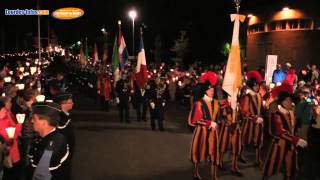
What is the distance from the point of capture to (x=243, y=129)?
9852 millimetres

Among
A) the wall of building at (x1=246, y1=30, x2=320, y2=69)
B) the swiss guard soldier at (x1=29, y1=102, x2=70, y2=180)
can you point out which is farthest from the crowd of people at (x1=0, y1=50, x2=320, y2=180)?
the wall of building at (x1=246, y1=30, x2=320, y2=69)

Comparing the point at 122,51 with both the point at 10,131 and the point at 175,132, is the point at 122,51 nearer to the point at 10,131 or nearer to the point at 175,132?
the point at 175,132

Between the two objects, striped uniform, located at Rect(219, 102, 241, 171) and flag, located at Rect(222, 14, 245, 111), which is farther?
flag, located at Rect(222, 14, 245, 111)

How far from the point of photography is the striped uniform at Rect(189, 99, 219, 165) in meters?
8.13

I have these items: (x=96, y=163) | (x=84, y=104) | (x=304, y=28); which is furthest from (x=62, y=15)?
(x=96, y=163)

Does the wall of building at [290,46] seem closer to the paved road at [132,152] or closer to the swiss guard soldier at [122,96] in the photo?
the paved road at [132,152]

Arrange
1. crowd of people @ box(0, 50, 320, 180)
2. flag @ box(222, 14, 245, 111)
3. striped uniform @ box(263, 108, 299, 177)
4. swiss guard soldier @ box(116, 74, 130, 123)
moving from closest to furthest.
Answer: crowd of people @ box(0, 50, 320, 180) < striped uniform @ box(263, 108, 299, 177) < flag @ box(222, 14, 245, 111) < swiss guard soldier @ box(116, 74, 130, 123)

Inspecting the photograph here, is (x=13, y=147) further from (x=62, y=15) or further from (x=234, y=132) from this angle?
(x=62, y=15)

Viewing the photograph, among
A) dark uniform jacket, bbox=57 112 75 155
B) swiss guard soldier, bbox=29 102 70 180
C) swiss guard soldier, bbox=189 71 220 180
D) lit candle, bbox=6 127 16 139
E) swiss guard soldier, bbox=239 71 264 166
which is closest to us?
swiss guard soldier, bbox=29 102 70 180

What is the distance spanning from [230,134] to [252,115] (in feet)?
2.36

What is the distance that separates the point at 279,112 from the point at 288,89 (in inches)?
18.5

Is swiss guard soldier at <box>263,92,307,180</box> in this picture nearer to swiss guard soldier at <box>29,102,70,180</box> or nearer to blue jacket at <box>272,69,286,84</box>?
swiss guard soldier at <box>29,102,70,180</box>

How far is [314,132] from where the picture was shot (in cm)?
898

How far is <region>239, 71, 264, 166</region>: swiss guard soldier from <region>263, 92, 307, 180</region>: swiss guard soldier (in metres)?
1.91
